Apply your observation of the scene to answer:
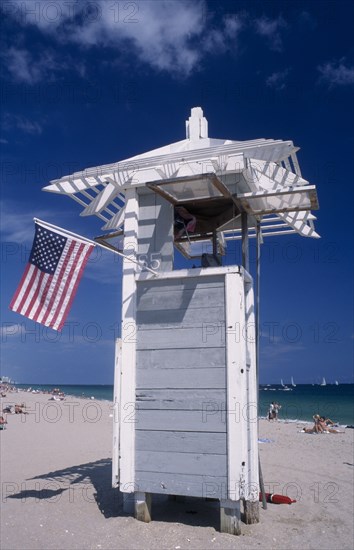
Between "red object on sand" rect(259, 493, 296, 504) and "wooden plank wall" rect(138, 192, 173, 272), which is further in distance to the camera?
"red object on sand" rect(259, 493, 296, 504)

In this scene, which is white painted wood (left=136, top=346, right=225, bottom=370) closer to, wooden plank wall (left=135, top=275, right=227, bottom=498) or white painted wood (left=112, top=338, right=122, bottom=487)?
wooden plank wall (left=135, top=275, right=227, bottom=498)

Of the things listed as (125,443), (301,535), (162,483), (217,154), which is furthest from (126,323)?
(301,535)

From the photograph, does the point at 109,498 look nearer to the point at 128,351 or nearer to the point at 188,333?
the point at 128,351

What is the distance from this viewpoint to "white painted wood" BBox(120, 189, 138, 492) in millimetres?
7035

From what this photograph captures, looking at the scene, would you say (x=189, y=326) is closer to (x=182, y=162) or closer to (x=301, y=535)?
(x=182, y=162)

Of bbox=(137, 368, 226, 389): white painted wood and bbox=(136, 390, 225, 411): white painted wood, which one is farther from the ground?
bbox=(137, 368, 226, 389): white painted wood

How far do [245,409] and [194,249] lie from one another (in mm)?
4169

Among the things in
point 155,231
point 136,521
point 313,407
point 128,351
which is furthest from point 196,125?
point 313,407

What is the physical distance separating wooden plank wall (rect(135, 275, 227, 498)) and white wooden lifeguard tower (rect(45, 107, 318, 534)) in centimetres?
1

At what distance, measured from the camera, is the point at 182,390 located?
6941mm

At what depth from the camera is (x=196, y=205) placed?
8516mm

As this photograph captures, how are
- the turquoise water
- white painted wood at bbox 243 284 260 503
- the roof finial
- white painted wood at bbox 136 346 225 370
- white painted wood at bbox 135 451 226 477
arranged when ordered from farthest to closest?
the turquoise water → the roof finial → white painted wood at bbox 136 346 225 370 → white painted wood at bbox 243 284 260 503 → white painted wood at bbox 135 451 226 477

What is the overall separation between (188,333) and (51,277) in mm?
2209

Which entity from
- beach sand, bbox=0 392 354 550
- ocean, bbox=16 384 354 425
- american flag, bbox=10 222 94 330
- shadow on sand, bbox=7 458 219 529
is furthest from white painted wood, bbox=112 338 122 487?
ocean, bbox=16 384 354 425
